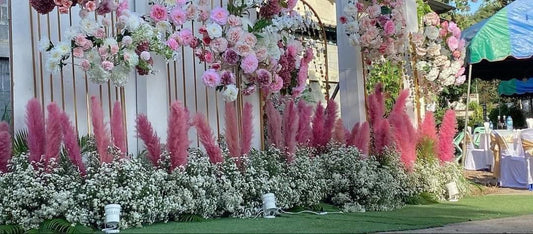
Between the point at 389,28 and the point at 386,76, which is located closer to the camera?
the point at 389,28

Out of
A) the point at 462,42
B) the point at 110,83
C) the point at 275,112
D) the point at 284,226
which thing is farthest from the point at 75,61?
the point at 462,42

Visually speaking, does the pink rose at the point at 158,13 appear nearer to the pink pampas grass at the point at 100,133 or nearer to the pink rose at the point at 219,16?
the pink rose at the point at 219,16

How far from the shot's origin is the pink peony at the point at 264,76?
620 centimetres

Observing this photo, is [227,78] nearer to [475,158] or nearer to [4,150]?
[4,150]

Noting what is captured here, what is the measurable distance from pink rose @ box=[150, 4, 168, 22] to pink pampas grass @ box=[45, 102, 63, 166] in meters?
1.25

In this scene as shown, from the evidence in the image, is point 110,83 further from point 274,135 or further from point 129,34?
point 274,135

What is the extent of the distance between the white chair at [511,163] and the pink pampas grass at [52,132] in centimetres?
686

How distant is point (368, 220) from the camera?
215 inches

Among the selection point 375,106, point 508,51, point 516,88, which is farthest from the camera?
point 516,88

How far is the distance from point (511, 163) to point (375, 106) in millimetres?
3264

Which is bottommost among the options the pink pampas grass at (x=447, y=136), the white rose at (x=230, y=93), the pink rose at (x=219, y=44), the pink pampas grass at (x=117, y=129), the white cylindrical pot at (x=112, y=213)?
the white cylindrical pot at (x=112, y=213)

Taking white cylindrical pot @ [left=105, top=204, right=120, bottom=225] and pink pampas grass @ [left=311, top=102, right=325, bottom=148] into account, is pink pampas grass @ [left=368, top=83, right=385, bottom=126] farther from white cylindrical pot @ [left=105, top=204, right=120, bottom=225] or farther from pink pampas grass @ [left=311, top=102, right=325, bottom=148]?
white cylindrical pot @ [left=105, top=204, right=120, bottom=225]

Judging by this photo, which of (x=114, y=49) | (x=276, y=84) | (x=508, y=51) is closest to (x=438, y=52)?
(x=508, y=51)

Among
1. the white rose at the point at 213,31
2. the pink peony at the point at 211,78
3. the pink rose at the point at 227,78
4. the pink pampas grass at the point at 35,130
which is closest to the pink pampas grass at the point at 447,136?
the pink rose at the point at 227,78
